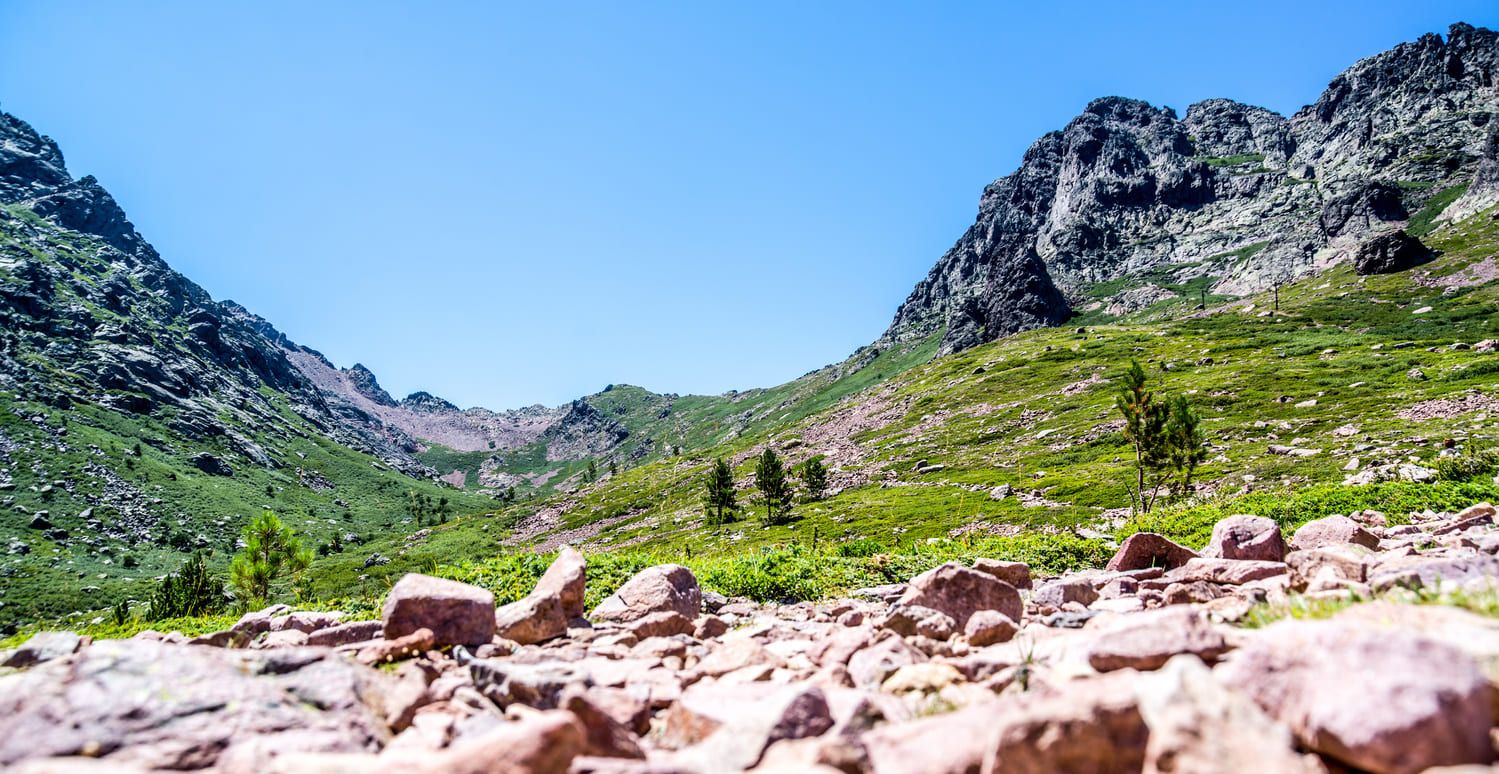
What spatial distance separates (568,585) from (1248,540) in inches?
582

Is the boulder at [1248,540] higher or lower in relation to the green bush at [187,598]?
lower

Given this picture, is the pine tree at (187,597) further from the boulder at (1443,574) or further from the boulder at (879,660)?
the boulder at (1443,574)

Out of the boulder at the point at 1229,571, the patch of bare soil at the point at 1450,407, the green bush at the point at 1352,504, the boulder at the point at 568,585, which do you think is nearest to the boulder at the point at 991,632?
the boulder at the point at 1229,571

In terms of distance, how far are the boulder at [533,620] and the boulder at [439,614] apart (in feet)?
1.80

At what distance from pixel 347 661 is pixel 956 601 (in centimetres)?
873

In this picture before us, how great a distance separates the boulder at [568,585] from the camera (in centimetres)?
1132

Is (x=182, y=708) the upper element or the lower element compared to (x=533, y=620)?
upper

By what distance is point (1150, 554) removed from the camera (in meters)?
16.1

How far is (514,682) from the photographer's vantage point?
6.72 metres

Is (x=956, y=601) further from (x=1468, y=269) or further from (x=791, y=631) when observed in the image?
(x=1468, y=269)

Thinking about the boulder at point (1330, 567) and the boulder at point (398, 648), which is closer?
the boulder at point (398, 648)

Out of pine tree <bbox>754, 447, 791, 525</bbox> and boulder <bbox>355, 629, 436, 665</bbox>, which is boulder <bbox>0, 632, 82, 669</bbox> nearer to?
boulder <bbox>355, 629, 436, 665</bbox>

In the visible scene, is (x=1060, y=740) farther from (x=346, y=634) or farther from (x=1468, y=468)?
(x=1468, y=468)

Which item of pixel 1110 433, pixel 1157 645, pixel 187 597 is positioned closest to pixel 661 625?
pixel 1157 645
